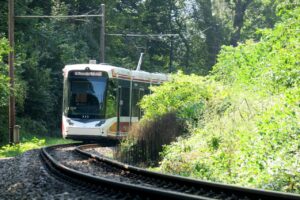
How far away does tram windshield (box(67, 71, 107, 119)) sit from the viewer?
86.4ft

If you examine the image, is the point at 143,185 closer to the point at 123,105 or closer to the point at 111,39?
the point at 123,105

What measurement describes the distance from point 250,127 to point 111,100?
1268 cm

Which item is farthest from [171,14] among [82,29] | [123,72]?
[123,72]

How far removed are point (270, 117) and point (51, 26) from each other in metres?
34.8

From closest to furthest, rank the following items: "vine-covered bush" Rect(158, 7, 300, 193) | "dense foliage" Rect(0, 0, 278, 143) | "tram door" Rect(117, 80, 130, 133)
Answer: "vine-covered bush" Rect(158, 7, 300, 193)
"tram door" Rect(117, 80, 130, 133)
"dense foliage" Rect(0, 0, 278, 143)

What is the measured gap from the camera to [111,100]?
1048 inches

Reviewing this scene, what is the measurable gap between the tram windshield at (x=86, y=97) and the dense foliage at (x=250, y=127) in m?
3.48

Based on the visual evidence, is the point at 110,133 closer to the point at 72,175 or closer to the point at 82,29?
the point at 72,175

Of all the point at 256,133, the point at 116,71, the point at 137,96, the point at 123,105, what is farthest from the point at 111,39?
the point at 256,133

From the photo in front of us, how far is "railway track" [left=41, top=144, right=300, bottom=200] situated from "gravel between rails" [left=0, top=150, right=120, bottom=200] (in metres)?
0.28

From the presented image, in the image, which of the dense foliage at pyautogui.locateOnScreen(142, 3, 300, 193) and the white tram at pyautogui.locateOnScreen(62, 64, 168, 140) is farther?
the white tram at pyautogui.locateOnScreen(62, 64, 168, 140)

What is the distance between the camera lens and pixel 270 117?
42.8 ft

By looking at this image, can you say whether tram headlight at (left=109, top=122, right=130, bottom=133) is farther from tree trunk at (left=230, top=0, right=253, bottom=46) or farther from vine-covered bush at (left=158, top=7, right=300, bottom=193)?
tree trunk at (left=230, top=0, right=253, bottom=46)

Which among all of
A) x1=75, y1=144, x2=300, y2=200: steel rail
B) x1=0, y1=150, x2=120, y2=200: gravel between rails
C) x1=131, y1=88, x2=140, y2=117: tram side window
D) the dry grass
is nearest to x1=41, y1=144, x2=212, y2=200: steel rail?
x1=0, y1=150, x2=120, y2=200: gravel between rails
